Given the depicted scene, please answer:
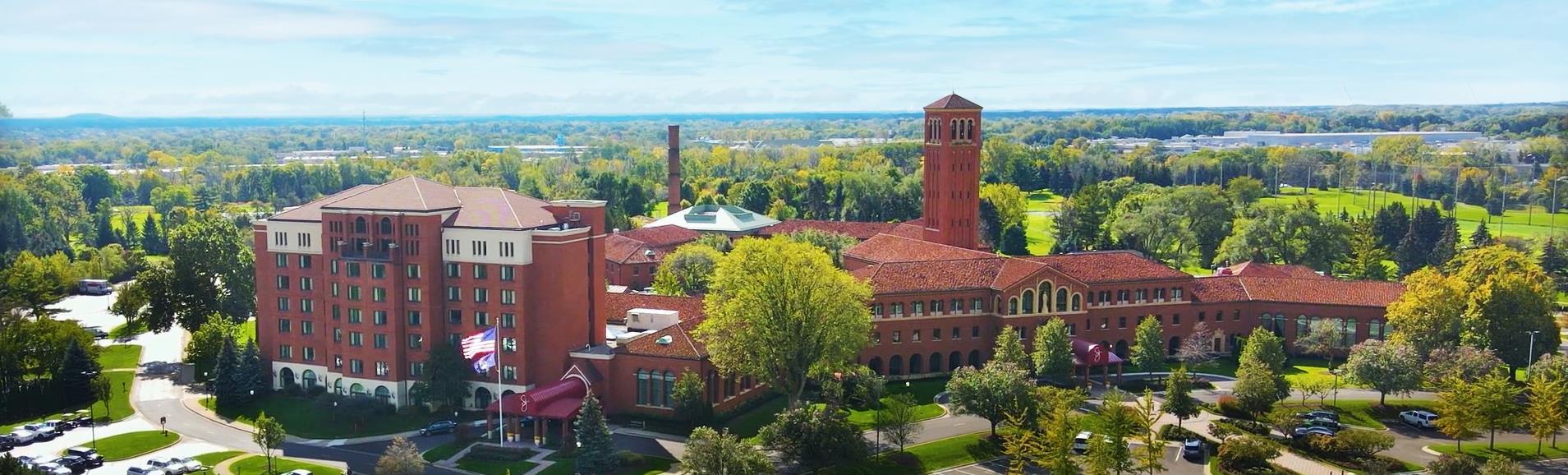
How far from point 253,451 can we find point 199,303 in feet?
91.3

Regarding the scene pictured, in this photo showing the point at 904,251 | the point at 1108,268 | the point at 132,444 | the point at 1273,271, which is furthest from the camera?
the point at 1273,271

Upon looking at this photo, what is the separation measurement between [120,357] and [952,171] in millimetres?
63794

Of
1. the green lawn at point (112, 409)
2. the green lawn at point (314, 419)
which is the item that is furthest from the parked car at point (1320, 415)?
the green lawn at point (112, 409)

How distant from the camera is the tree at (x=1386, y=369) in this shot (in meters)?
73.9

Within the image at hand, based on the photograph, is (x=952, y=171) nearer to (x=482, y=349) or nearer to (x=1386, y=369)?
(x=1386, y=369)

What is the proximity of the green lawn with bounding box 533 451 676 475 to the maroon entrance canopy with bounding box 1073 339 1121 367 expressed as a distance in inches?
1115

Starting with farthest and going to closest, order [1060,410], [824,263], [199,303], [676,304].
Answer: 1. [199,303]
2. [676,304]
3. [824,263]
4. [1060,410]

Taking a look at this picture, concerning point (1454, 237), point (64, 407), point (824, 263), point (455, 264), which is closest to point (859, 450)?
point (824, 263)

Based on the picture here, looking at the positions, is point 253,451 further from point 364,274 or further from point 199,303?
point 199,303

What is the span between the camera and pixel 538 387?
2936 inches

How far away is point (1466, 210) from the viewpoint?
164 metres

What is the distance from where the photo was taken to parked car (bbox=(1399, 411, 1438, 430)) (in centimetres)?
7150

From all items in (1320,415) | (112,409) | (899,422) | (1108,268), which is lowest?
(112,409)

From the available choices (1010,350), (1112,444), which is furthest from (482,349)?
(1112,444)
